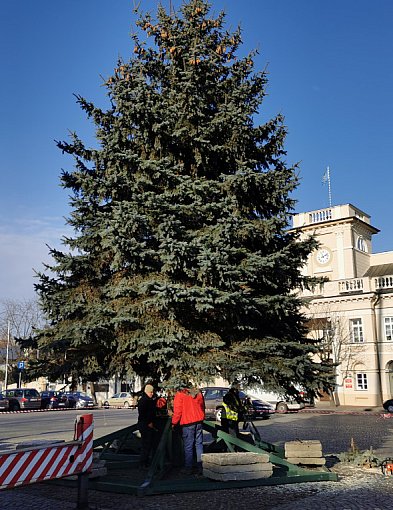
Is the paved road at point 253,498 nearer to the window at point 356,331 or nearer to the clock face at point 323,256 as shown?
the window at point 356,331

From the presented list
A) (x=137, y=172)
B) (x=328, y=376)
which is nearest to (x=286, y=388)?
(x=328, y=376)

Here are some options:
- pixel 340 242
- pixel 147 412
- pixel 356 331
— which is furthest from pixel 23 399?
pixel 147 412

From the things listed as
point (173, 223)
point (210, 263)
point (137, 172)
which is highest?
point (137, 172)

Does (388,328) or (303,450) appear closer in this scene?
(303,450)

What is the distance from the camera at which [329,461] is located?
1333cm

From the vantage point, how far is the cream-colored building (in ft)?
141

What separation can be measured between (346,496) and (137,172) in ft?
24.9

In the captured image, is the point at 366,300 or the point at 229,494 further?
the point at 366,300

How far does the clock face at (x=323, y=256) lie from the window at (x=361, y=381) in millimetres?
10884

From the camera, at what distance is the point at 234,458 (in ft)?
32.6

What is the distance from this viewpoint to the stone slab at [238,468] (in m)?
9.82

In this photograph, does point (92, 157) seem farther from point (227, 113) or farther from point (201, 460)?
point (201, 460)

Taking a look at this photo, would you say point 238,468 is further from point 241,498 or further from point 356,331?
point 356,331

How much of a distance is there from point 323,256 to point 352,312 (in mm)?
6809
